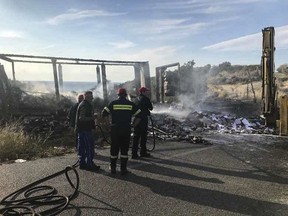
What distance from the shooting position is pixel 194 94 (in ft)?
92.1

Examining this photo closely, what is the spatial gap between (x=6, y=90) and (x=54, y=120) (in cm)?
262

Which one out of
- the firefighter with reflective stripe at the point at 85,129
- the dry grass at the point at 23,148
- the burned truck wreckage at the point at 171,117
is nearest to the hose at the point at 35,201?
the firefighter with reflective stripe at the point at 85,129

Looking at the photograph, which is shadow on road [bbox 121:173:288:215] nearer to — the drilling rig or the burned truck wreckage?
the burned truck wreckage

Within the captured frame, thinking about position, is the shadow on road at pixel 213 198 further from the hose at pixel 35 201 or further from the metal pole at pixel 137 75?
the metal pole at pixel 137 75

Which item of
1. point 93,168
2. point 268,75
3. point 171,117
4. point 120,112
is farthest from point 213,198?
point 171,117

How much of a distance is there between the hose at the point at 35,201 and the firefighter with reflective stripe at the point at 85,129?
5.23 feet

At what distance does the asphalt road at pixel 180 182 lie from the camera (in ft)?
20.2

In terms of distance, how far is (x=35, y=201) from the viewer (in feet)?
20.8

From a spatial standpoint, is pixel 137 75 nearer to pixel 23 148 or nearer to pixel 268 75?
pixel 268 75

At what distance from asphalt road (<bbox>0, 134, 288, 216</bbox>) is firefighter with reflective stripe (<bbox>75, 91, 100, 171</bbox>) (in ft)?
1.25

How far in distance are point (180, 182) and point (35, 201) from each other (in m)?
3.00

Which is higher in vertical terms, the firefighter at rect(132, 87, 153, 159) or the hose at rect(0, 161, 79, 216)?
the firefighter at rect(132, 87, 153, 159)

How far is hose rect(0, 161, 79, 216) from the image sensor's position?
5.89 m

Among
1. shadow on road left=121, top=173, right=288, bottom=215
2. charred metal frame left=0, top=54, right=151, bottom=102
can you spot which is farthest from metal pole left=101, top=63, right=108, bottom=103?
shadow on road left=121, top=173, right=288, bottom=215
